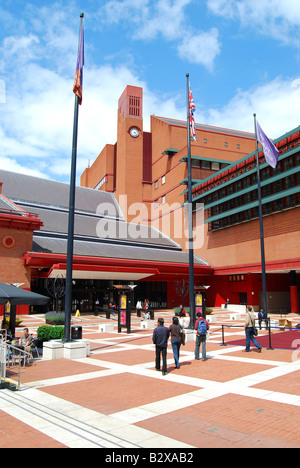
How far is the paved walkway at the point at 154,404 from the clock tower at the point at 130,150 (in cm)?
5265

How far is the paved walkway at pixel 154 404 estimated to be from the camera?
5828mm

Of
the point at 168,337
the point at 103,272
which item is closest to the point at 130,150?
the point at 103,272

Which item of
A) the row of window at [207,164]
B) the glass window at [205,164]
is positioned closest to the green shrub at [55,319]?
the row of window at [207,164]

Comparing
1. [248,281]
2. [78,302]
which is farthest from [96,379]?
[248,281]

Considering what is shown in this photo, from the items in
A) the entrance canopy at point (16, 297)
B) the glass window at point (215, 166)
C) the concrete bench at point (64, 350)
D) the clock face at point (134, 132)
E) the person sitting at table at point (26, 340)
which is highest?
the clock face at point (134, 132)

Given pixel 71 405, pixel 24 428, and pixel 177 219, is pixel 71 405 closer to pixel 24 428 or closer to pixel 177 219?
pixel 24 428

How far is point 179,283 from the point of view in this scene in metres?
48.4

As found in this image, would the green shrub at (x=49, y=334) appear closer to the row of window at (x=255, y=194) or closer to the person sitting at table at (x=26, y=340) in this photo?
the person sitting at table at (x=26, y=340)

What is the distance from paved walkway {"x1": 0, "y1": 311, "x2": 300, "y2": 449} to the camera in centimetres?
583

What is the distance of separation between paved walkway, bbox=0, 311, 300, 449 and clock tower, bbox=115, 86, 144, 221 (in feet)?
173

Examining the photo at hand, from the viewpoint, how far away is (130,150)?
65000mm

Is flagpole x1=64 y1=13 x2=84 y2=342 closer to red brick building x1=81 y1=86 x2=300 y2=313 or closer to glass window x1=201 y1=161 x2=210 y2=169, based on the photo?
red brick building x1=81 y1=86 x2=300 y2=313

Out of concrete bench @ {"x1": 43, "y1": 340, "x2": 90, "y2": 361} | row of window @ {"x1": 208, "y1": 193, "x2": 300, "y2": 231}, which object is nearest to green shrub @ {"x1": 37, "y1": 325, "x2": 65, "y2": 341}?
concrete bench @ {"x1": 43, "y1": 340, "x2": 90, "y2": 361}

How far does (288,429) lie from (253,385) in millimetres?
3249
